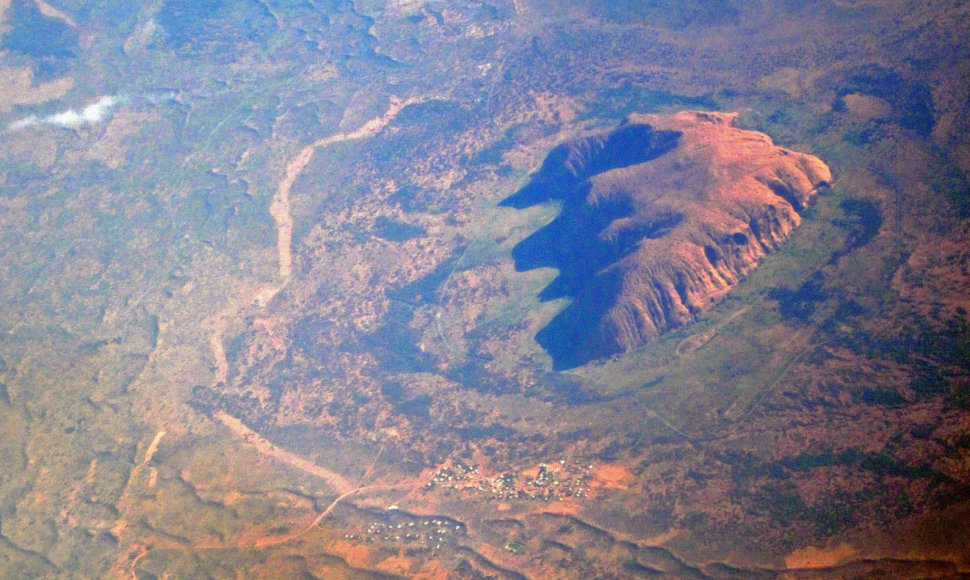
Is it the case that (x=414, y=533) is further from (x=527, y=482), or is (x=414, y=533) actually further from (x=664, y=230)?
(x=664, y=230)

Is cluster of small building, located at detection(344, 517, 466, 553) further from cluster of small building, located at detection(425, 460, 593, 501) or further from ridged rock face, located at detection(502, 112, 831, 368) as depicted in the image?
ridged rock face, located at detection(502, 112, 831, 368)

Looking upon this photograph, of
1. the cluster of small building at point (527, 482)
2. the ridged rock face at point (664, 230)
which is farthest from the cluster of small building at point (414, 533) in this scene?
the ridged rock face at point (664, 230)

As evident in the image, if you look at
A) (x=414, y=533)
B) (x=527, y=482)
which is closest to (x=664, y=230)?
(x=527, y=482)

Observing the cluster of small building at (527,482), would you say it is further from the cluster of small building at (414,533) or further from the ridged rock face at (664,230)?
the ridged rock face at (664,230)

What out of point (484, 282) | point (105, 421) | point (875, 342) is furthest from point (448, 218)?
point (875, 342)

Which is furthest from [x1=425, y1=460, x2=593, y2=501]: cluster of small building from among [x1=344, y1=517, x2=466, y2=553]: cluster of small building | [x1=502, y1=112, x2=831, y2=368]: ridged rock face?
[x1=502, y1=112, x2=831, y2=368]: ridged rock face
